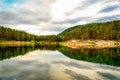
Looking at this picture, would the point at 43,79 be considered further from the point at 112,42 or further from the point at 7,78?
the point at 112,42

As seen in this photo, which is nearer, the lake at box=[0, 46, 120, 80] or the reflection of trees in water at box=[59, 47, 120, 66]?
the lake at box=[0, 46, 120, 80]

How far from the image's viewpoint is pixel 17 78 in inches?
1194


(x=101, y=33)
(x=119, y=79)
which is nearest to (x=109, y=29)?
(x=101, y=33)

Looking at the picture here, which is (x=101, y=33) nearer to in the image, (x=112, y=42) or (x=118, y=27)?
(x=118, y=27)

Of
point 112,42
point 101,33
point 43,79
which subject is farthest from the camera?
point 101,33

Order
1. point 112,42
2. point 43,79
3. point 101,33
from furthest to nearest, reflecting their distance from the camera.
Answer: point 101,33 < point 112,42 < point 43,79

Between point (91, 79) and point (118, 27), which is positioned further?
point (118, 27)

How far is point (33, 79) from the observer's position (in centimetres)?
2983

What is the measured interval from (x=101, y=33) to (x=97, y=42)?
3265 cm

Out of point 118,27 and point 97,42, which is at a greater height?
point 118,27

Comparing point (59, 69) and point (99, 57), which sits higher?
point (99, 57)

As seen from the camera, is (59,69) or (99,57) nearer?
(59,69)

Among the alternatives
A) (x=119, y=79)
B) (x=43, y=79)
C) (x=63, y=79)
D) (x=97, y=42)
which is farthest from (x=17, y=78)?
(x=97, y=42)

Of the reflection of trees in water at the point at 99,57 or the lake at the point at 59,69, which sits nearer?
the lake at the point at 59,69
